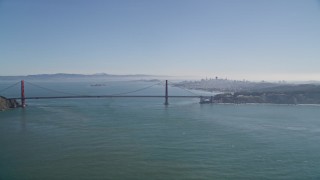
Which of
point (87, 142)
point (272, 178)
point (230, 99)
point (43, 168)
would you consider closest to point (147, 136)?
point (87, 142)

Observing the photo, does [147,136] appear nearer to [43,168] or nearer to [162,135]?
[162,135]

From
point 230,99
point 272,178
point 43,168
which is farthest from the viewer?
point 230,99

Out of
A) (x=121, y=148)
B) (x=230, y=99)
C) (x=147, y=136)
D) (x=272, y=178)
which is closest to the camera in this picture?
(x=272, y=178)

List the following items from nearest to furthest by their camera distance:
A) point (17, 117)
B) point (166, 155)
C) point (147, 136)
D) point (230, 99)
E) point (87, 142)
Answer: point (166, 155) < point (87, 142) < point (147, 136) < point (17, 117) < point (230, 99)

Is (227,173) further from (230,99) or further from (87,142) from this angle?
(230,99)

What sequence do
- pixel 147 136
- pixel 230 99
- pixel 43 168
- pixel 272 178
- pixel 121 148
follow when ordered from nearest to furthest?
pixel 272 178, pixel 43 168, pixel 121 148, pixel 147 136, pixel 230 99

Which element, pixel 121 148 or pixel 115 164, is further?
pixel 121 148

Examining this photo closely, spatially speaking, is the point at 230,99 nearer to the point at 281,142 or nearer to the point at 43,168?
the point at 281,142

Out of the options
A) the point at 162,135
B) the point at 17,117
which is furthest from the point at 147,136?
the point at 17,117
